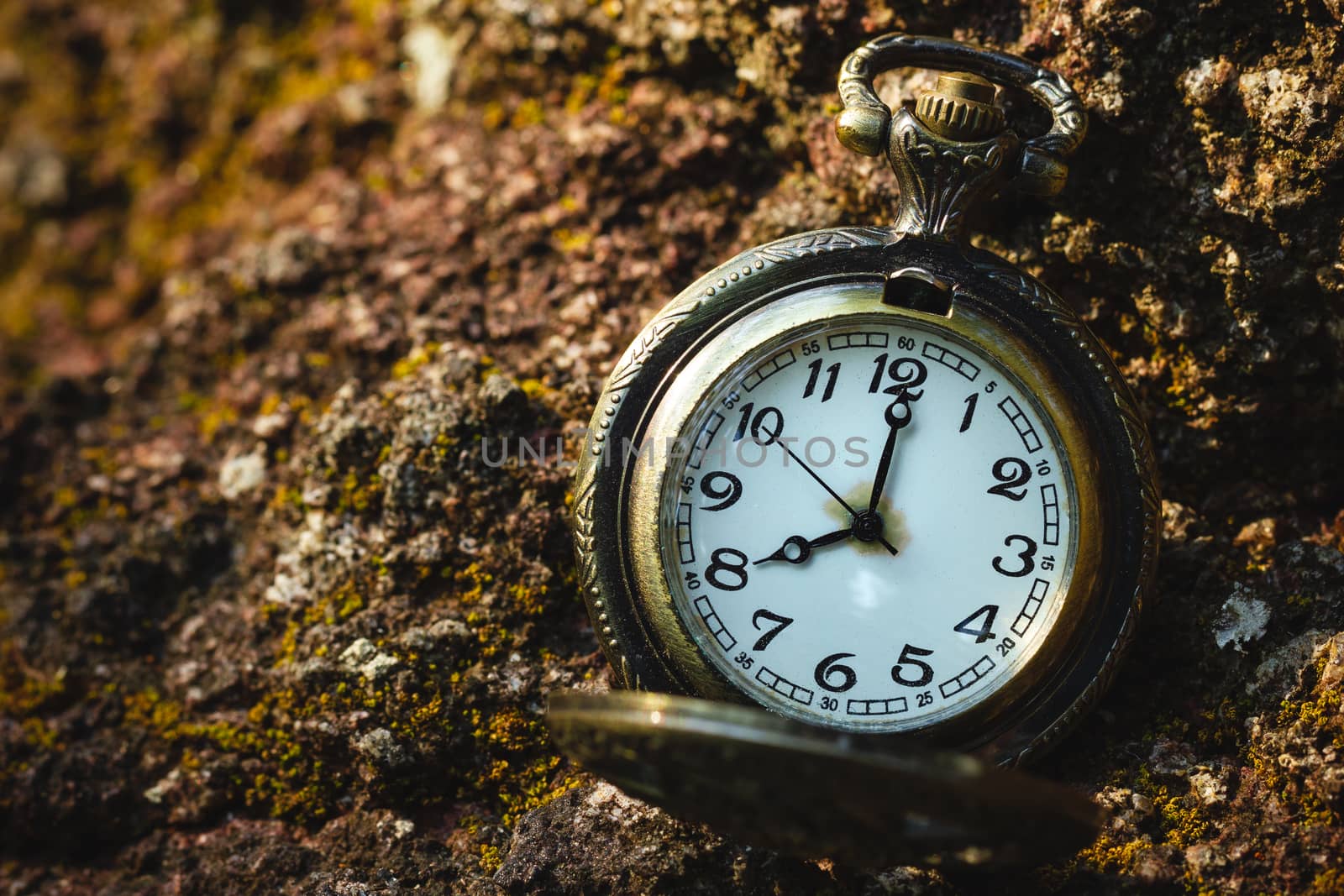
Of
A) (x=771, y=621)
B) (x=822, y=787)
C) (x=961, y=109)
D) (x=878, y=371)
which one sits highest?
(x=961, y=109)

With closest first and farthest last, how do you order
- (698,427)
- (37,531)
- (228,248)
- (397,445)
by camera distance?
Answer: (698,427)
(397,445)
(37,531)
(228,248)

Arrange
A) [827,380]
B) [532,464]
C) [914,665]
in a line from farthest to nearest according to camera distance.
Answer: [532,464]
[827,380]
[914,665]

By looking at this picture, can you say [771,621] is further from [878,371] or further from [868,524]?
[878,371]

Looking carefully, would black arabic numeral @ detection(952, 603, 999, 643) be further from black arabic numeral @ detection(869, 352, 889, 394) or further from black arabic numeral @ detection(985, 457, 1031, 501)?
black arabic numeral @ detection(869, 352, 889, 394)

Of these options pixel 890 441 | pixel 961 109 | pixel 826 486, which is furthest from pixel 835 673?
pixel 961 109

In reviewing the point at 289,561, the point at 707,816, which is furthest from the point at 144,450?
the point at 707,816

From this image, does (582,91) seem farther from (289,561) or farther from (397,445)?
(289,561)

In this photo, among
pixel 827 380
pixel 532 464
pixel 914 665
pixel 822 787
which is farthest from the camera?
pixel 532 464
